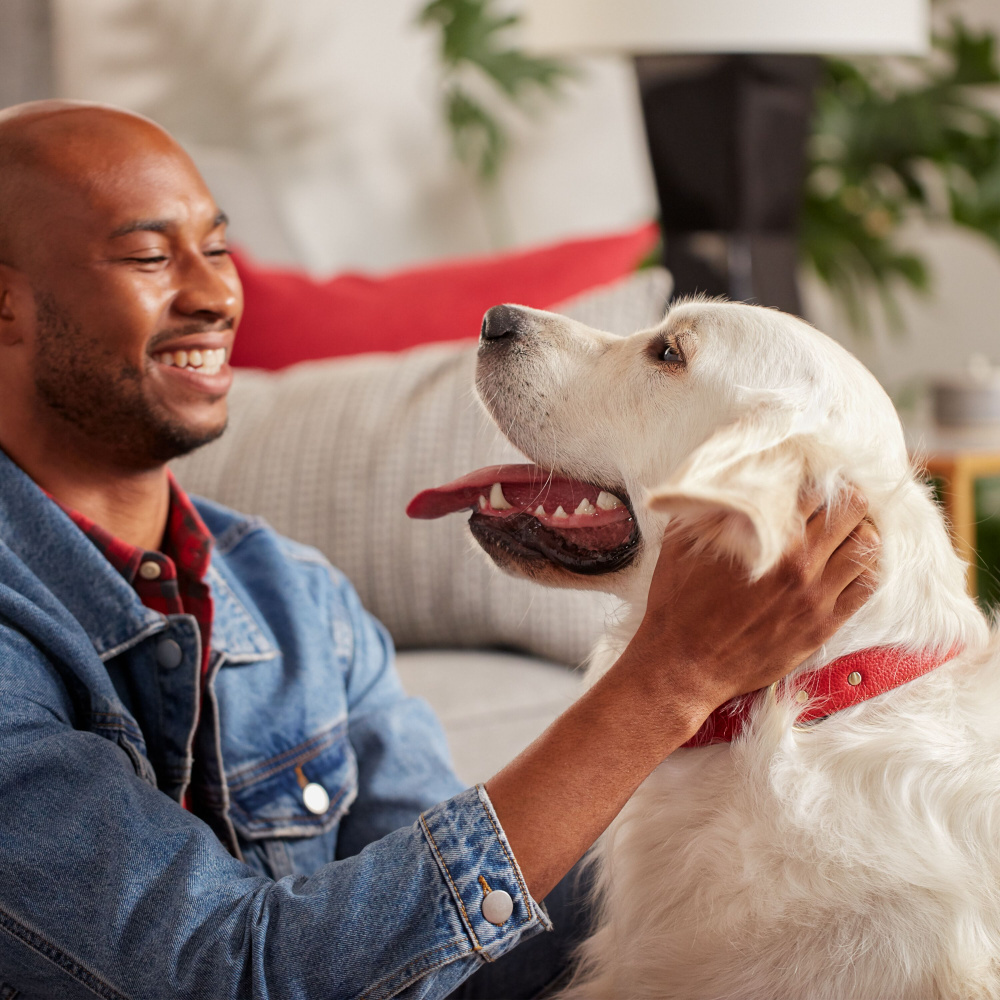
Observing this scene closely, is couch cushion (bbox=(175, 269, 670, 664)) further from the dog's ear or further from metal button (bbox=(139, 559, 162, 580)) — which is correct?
the dog's ear

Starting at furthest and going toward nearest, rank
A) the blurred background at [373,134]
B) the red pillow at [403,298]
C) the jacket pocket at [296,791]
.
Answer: the blurred background at [373,134], the red pillow at [403,298], the jacket pocket at [296,791]

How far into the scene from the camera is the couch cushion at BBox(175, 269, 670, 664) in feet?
4.86

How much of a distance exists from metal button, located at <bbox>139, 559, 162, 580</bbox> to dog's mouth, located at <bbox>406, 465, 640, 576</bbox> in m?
0.30

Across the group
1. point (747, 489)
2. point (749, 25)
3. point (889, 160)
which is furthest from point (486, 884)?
point (889, 160)

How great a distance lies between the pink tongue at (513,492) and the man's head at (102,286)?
240 mm

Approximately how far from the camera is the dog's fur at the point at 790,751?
73cm

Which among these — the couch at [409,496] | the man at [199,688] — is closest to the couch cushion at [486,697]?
the couch at [409,496]

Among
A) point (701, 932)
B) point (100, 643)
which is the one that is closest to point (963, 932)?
point (701, 932)

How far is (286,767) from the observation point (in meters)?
1.03

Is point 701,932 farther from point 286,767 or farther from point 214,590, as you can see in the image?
point 214,590

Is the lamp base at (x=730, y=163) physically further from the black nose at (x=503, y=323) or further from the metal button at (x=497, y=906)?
the metal button at (x=497, y=906)

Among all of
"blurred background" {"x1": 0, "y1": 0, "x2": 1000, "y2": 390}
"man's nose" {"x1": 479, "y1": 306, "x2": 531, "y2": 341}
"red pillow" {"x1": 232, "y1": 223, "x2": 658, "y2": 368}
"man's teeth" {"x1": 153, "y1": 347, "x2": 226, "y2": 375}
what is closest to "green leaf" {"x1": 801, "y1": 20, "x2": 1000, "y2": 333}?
"blurred background" {"x1": 0, "y1": 0, "x2": 1000, "y2": 390}

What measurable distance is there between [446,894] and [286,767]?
1.22 feet

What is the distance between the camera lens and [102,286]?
94cm
